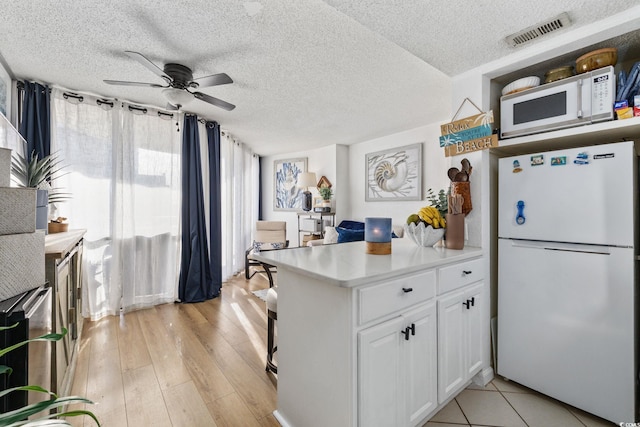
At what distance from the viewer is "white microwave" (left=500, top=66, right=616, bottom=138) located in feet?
4.91

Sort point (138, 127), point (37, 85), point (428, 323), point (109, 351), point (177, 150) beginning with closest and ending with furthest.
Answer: point (428, 323)
point (109, 351)
point (37, 85)
point (138, 127)
point (177, 150)

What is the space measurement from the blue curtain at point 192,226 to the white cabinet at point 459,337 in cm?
298

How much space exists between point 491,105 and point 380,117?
5.57 feet

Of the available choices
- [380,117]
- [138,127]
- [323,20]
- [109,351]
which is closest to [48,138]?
[138,127]

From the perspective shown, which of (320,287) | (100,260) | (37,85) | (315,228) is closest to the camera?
(320,287)

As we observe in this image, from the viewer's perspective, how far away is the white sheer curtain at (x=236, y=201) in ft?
14.8

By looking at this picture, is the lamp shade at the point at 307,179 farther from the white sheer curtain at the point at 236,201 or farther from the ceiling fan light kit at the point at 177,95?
the ceiling fan light kit at the point at 177,95

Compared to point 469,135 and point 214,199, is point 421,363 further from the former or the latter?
point 214,199

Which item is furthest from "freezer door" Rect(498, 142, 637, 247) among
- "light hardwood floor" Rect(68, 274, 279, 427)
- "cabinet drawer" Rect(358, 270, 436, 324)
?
"light hardwood floor" Rect(68, 274, 279, 427)

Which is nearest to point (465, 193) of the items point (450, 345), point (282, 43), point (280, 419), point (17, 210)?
point (450, 345)

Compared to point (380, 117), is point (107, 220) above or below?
below

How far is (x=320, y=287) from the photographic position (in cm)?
125

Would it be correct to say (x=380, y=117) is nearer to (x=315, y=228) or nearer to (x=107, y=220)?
(x=315, y=228)

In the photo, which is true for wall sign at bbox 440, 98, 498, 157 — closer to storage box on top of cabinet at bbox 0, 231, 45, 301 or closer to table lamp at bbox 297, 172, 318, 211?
storage box on top of cabinet at bbox 0, 231, 45, 301
